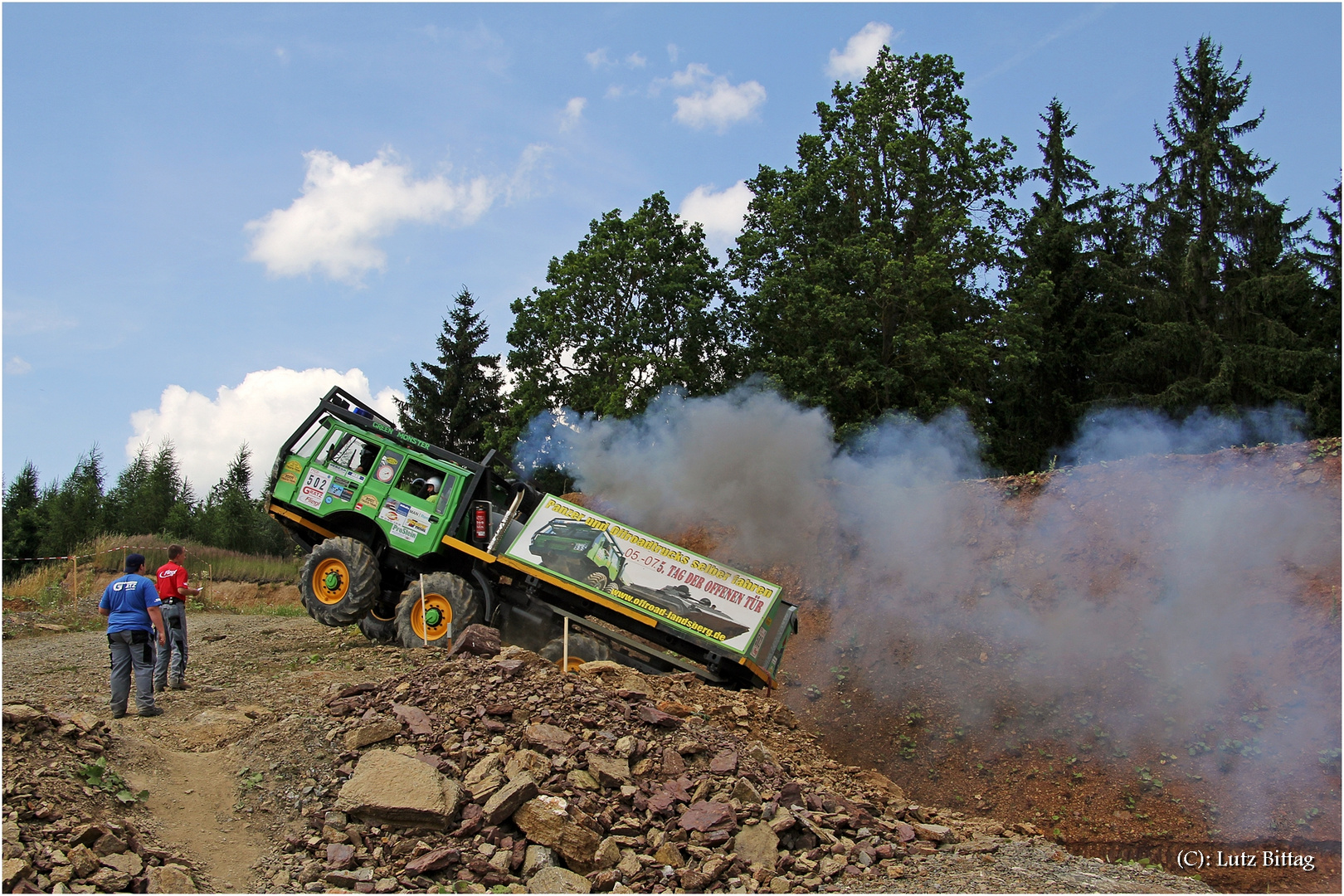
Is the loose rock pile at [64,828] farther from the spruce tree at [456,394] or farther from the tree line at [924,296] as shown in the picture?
the spruce tree at [456,394]

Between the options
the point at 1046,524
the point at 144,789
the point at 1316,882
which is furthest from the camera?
the point at 1046,524

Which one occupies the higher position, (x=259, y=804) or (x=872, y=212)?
(x=872, y=212)

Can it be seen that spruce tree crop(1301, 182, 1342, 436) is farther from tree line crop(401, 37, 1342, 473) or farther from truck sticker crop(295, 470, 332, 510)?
truck sticker crop(295, 470, 332, 510)

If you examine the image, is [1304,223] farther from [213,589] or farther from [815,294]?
[213,589]

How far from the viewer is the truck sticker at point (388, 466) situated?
11312 mm

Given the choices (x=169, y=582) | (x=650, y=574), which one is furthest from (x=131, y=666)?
(x=650, y=574)

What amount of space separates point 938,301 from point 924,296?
0.85 metres

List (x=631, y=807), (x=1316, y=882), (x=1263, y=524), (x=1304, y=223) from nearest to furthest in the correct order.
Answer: (x=631, y=807) → (x=1316, y=882) → (x=1263, y=524) → (x=1304, y=223)

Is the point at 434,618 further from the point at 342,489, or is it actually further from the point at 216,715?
the point at 216,715

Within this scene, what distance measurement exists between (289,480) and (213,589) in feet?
46.1

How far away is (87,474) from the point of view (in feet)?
125

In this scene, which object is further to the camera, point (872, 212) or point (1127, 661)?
point (872, 212)

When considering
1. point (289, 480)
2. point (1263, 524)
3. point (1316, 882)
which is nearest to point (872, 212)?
point (1263, 524)

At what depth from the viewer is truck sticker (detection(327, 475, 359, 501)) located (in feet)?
37.2
